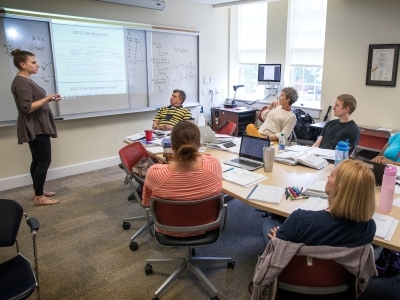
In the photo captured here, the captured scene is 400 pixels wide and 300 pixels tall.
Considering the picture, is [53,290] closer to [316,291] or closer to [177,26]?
[316,291]

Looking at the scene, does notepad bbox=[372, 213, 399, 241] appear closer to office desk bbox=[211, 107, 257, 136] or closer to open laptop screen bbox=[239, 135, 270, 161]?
open laptop screen bbox=[239, 135, 270, 161]

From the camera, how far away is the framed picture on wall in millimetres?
4184

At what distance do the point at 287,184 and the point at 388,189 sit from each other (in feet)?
2.02

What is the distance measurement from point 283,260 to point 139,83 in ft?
13.0

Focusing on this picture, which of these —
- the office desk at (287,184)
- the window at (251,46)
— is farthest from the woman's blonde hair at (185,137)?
the window at (251,46)

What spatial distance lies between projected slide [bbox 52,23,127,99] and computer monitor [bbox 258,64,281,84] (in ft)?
7.50

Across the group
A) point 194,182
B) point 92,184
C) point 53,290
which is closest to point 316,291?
point 194,182

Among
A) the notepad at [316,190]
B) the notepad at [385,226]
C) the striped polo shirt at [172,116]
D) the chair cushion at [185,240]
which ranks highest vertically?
the striped polo shirt at [172,116]

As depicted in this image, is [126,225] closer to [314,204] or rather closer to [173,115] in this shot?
[173,115]

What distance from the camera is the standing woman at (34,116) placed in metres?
3.16

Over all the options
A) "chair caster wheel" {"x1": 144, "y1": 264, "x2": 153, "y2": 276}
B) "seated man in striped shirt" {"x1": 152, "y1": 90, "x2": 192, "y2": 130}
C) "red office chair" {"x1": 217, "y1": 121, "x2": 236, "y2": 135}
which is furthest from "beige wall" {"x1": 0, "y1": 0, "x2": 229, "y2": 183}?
"chair caster wheel" {"x1": 144, "y1": 264, "x2": 153, "y2": 276}

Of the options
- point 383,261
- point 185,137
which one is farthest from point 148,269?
point 383,261

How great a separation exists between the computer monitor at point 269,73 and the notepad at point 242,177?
3317 millimetres

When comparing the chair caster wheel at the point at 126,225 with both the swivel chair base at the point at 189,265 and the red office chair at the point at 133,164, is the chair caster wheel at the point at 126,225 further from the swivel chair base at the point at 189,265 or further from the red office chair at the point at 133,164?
the swivel chair base at the point at 189,265
